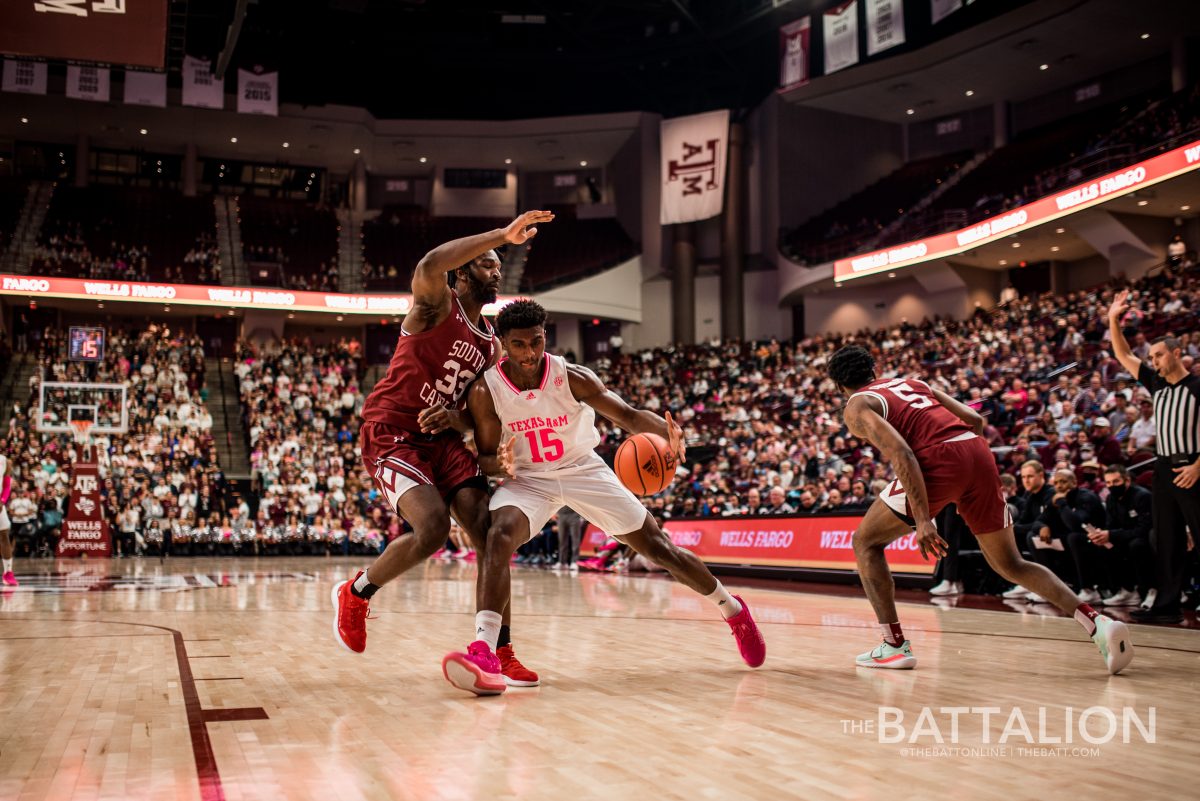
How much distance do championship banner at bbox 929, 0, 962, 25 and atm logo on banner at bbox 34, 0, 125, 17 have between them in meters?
20.0

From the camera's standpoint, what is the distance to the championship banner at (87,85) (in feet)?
89.6

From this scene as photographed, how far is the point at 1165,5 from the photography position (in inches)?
1003

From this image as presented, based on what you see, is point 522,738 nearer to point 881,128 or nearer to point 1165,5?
point 1165,5

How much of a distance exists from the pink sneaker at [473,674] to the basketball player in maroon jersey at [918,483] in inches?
77.2

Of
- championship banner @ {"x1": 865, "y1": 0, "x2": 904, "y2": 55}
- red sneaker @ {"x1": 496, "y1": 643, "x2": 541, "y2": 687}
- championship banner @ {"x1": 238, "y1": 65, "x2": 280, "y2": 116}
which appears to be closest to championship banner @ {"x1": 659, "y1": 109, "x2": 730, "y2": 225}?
championship banner @ {"x1": 865, "y1": 0, "x2": 904, "y2": 55}

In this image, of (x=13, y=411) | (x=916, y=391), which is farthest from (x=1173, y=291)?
(x=13, y=411)

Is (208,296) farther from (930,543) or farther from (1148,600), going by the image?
(930,543)

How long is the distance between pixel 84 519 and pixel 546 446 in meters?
18.7

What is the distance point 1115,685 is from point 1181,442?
9.95 ft

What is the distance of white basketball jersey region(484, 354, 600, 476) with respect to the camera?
15.5ft

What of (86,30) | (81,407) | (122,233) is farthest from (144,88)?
(86,30)

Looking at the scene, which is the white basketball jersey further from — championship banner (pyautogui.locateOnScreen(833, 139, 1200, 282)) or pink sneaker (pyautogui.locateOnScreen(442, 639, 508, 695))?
championship banner (pyautogui.locateOnScreen(833, 139, 1200, 282))

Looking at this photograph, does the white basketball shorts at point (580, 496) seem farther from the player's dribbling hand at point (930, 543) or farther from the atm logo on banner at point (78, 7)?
the atm logo on banner at point (78, 7)

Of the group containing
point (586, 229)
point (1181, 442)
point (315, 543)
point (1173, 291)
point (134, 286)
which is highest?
point (586, 229)
